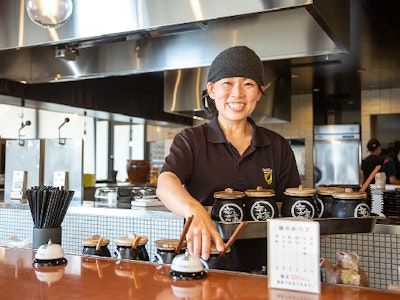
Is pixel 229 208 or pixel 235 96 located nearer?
pixel 229 208

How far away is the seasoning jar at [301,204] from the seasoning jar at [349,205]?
7 cm

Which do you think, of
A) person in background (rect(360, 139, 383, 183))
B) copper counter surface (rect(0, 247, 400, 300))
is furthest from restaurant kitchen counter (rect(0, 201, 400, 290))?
person in background (rect(360, 139, 383, 183))

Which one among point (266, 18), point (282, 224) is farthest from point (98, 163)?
point (282, 224)

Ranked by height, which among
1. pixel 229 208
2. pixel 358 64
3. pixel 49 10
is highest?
pixel 358 64

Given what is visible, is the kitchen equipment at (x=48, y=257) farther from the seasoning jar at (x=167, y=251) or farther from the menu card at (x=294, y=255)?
the menu card at (x=294, y=255)

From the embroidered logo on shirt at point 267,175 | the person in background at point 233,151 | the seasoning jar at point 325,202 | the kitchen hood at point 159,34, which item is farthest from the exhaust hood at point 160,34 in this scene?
the seasoning jar at point 325,202

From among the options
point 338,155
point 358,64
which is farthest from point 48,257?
point 338,155

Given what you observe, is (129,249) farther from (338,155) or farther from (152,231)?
(338,155)

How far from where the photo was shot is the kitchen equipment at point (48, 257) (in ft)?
3.84

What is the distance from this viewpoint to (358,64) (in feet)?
17.4

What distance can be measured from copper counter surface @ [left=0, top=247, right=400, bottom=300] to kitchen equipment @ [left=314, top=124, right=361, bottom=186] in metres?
6.18

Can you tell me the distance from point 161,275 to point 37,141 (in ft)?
7.80

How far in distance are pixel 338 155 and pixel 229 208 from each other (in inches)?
241

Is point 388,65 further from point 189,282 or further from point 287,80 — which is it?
point 189,282
